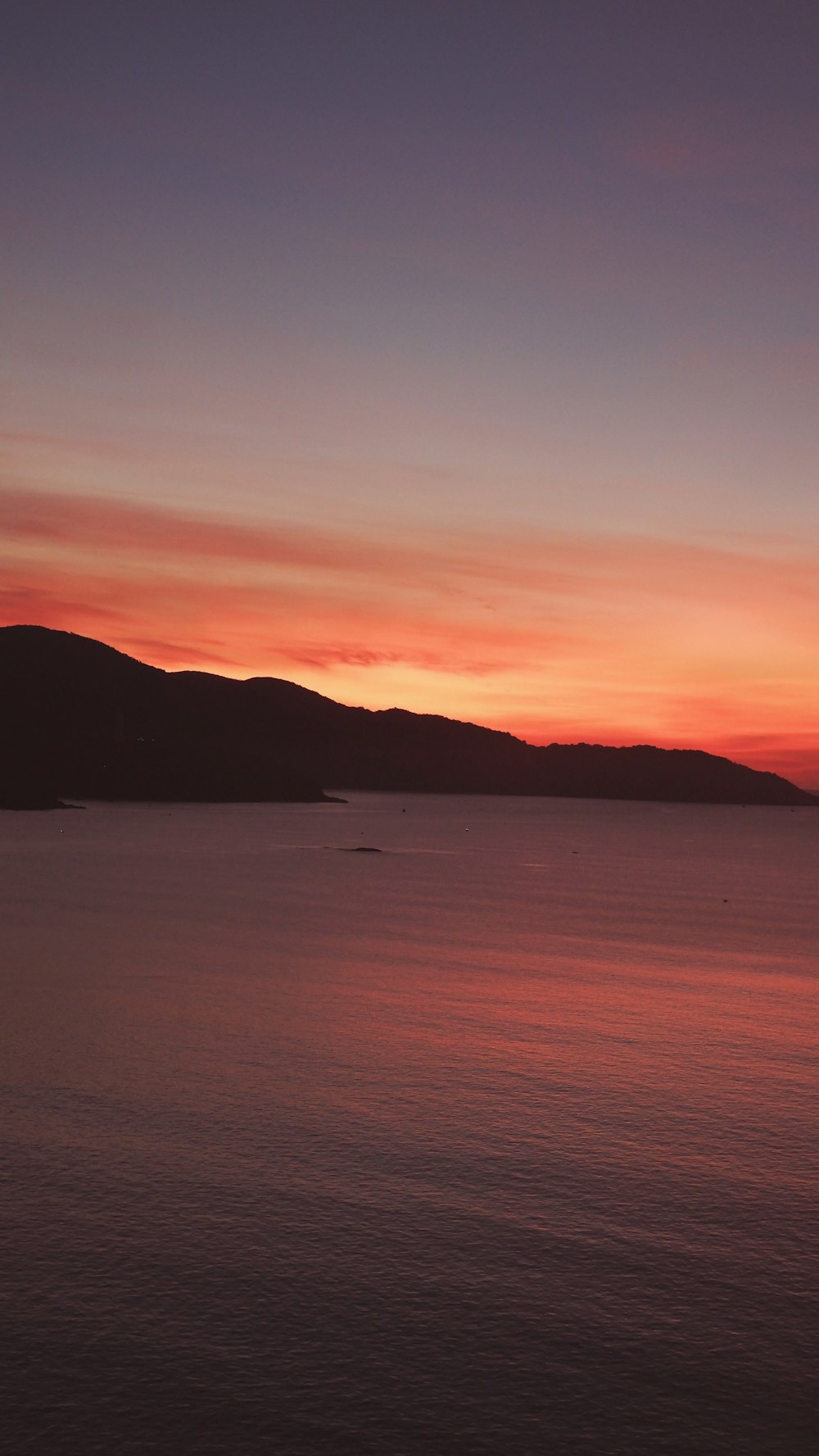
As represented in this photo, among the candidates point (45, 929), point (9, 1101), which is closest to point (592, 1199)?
point (9, 1101)

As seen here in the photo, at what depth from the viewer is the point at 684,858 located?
172250mm

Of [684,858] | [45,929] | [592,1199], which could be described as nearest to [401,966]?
[45,929]

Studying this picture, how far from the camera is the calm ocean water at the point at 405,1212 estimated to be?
46.7 ft

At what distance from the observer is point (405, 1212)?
20.8m

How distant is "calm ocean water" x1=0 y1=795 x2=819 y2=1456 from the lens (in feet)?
46.7

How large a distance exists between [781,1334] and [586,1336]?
2.88 metres

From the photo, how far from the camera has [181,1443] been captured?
43.7 ft

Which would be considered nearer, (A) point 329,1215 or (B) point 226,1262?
(B) point 226,1262

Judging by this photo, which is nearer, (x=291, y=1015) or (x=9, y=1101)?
(x=9, y=1101)

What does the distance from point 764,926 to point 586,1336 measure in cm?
6850

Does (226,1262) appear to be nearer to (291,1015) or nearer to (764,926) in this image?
(291,1015)

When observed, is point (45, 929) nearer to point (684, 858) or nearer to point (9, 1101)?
point (9, 1101)

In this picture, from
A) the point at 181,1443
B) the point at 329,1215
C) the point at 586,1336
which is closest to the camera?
the point at 181,1443

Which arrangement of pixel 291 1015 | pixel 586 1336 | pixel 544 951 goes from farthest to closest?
pixel 544 951 → pixel 291 1015 → pixel 586 1336
